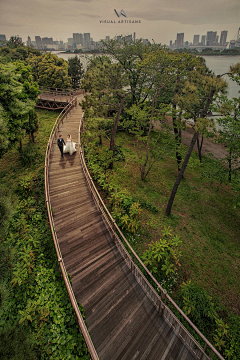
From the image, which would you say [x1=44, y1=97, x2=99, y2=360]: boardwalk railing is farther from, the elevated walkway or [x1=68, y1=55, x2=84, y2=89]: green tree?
[x1=68, y1=55, x2=84, y2=89]: green tree

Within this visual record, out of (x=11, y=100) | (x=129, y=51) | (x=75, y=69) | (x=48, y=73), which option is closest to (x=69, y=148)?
(x=11, y=100)

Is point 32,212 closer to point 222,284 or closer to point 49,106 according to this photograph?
point 222,284

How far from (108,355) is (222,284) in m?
6.19

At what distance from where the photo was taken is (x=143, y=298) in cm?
644

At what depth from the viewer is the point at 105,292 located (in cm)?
656

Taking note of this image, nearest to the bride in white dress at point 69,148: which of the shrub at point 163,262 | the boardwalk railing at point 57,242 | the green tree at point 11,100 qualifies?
the boardwalk railing at point 57,242

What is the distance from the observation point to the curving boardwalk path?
5.31 metres

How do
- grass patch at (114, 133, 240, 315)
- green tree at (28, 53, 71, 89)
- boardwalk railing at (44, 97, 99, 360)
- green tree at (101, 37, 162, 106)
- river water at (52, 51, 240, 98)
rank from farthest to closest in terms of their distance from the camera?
river water at (52, 51, 240, 98), green tree at (28, 53, 71, 89), green tree at (101, 37, 162, 106), grass patch at (114, 133, 240, 315), boardwalk railing at (44, 97, 99, 360)

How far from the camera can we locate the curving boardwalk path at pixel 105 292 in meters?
5.31

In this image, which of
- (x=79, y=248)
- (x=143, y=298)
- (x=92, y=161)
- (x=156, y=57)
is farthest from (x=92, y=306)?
(x=156, y=57)

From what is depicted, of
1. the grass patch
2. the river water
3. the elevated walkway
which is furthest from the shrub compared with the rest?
the river water

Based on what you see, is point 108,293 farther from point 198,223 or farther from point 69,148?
point 69,148

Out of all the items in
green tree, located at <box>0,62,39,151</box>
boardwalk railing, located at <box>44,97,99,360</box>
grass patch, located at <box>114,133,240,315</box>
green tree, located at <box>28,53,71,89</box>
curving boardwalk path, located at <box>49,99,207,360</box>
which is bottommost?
grass patch, located at <box>114,133,240,315</box>

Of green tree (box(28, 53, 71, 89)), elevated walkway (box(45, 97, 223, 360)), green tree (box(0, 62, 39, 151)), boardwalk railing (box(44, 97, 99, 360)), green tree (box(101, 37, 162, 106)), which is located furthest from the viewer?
green tree (box(28, 53, 71, 89))
